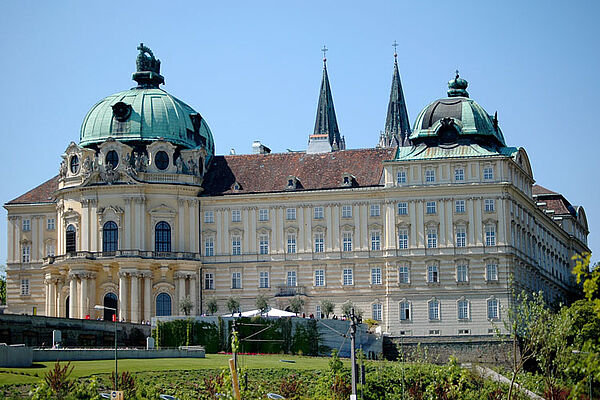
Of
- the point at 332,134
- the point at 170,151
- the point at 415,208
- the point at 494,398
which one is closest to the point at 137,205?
the point at 170,151

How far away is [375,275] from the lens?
99250 millimetres

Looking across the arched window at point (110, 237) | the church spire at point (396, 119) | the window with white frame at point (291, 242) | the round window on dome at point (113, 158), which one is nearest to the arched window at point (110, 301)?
the arched window at point (110, 237)

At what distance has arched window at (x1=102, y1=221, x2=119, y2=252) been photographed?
100 metres

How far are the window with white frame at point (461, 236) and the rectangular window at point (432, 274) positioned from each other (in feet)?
8.50

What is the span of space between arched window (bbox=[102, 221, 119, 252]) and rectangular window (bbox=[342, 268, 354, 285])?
18.5m

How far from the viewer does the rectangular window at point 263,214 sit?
335 ft

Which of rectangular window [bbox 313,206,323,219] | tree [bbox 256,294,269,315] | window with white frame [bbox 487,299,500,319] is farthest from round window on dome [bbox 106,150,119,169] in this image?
window with white frame [bbox 487,299,500,319]

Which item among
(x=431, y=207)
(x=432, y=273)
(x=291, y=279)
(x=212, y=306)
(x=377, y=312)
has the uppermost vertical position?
(x=431, y=207)

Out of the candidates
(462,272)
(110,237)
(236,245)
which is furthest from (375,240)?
(110,237)

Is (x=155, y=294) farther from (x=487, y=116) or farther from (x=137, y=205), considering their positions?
(x=487, y=116)

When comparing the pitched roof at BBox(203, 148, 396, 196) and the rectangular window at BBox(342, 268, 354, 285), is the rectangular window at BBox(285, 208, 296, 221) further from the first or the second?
the rectangular window at BBox(342, 268, 354, 285)

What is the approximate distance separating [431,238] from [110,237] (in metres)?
25.8

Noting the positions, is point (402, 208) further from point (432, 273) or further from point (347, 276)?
point (347, 276)

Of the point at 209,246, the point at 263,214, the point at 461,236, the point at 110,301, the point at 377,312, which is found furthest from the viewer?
the point at 209,246
